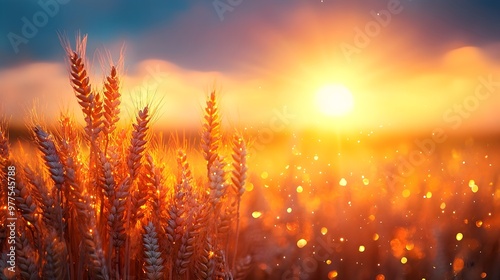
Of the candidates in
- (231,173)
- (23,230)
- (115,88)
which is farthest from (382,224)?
(23,230)

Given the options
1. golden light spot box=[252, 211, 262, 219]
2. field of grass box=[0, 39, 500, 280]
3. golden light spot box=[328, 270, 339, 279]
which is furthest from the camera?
golden light spot box=[328, 270, 339, 279]

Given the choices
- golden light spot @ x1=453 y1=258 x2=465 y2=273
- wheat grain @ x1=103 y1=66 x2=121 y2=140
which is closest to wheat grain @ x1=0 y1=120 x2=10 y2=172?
wheat grain @ x1=103 y1=66 x2=121 y2=140

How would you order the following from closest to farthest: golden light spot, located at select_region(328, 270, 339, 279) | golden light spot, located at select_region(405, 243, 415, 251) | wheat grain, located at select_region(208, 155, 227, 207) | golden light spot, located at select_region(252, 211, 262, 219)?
1. wheat grain, located at select_region(208, 155, 227, 207)
2. golden light spot, located at select_region(252, 211, 262, 219)
3. golden light spot, located at select_region(328, 270, 339, 279)
4. golden light spot, located at select_region(405, 243, 415, 251)

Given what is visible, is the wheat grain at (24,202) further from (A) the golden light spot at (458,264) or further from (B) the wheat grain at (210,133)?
(A) the golden light spot at (458,264)

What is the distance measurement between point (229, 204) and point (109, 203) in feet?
1.82

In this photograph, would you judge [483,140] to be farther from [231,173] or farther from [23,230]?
[23,230]

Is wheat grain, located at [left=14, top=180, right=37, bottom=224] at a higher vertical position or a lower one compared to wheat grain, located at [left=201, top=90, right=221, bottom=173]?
lower

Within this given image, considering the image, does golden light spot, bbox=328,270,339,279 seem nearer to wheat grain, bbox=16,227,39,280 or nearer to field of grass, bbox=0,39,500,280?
field of grass, bbox=0,39,500,280

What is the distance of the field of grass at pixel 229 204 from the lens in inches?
92.5

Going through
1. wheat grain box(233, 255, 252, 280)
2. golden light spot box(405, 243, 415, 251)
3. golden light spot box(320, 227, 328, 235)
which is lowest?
wheat grain box(233, 255, 252, 280)

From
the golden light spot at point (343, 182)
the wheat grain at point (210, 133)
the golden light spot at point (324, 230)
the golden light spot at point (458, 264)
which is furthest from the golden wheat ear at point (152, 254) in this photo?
the golden light spot at point (458, 264)

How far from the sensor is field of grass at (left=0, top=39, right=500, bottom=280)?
92.5 inches

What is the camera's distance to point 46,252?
2287 millimetres

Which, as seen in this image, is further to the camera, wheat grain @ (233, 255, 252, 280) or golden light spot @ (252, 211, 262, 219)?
golden light spot @ (252, 211, 262, 219)
